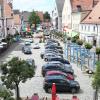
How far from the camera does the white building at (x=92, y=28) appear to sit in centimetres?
6806

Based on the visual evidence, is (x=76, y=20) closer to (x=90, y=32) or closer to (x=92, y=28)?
(x=90, y=32)

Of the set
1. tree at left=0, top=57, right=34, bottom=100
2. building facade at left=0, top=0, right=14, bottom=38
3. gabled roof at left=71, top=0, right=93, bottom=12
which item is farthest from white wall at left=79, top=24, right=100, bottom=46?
tree at left=0, top=57, right=34, bottom=100

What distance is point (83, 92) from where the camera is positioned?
3297cm

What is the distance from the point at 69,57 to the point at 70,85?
2228cm

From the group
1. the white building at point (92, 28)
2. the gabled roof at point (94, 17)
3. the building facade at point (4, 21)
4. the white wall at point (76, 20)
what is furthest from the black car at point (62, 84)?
the building facade at point (4, 21)

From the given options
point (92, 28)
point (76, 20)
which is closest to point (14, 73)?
point (92, 28)

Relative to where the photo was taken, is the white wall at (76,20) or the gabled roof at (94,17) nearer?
the gabled roof at (94,17)

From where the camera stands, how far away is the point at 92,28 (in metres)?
71.4

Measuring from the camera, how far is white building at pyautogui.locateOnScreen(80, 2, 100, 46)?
223 feet

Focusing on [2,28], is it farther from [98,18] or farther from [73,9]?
[98,18]

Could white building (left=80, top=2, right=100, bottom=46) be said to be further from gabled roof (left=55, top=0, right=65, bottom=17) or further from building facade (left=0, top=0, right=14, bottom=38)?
gabled roof (left=55, top=0, right=65, bottom=17)

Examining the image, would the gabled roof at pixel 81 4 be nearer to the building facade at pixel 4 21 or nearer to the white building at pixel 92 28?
the white building at pixel 92 28

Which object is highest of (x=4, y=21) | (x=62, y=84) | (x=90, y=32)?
(x=4, y=21)

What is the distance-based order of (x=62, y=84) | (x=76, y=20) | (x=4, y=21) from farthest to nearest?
(x=4, y=21) → (x=76, y=20) → (x=62, y=84)
